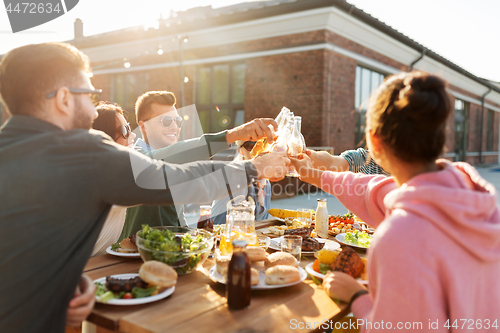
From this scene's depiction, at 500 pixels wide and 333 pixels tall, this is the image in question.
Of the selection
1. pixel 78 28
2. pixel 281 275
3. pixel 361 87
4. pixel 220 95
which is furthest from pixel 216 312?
pixel 78 28

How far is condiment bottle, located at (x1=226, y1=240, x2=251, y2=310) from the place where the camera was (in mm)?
1455

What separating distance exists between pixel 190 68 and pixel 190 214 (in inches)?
285

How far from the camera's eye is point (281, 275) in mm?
1665

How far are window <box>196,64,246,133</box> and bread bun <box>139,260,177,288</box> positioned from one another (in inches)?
447

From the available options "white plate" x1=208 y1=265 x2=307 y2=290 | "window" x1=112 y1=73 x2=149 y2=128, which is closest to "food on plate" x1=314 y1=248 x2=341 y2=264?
"white plate" x1=208 y1=265 x2=307 y2=290

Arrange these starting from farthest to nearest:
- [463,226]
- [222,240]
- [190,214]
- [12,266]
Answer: [190,214] → [222,240] → [12,266] → [463,226]

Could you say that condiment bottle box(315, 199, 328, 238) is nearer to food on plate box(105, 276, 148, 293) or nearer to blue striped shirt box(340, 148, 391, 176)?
blue striped shirt box(340, 148, 391, 176)

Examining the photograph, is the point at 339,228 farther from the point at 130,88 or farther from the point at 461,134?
the point at 461,134

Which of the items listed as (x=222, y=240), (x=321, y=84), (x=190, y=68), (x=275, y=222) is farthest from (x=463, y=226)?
(x=190, y=68)

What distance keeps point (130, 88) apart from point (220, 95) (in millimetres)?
4965

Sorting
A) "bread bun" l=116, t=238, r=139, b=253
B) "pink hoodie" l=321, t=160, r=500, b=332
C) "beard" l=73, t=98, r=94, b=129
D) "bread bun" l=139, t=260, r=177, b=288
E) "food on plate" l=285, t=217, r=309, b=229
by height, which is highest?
"beard" l=73, t=98, r=94, b=129

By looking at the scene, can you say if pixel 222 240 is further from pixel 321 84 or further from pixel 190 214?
pixel 321 84

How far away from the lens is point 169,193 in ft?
5.00

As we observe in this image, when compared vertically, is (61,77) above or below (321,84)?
below
